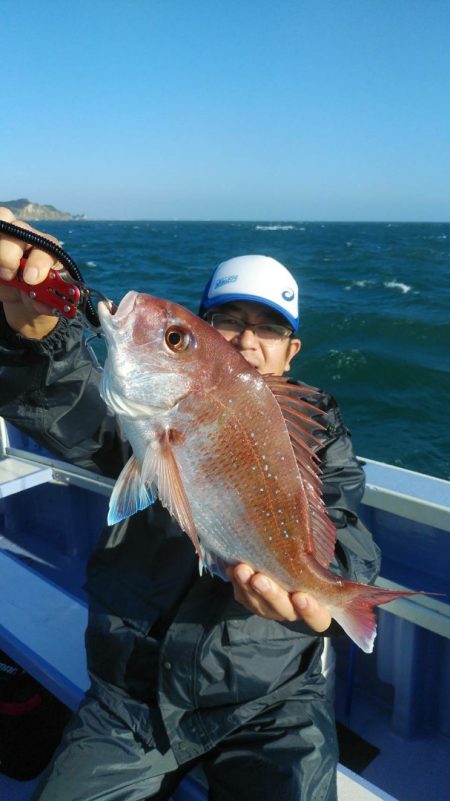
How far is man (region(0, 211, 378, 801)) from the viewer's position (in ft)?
6.36

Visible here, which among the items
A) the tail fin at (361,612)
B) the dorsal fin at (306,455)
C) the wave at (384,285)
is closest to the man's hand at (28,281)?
the dorsal fin at (306,455)

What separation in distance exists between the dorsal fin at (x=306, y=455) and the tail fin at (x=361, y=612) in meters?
0.14

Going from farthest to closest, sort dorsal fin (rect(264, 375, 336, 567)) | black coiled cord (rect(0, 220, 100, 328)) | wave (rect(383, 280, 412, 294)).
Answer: wave (rect(383, 280, 412, 294)), dorsal fin (rect(264, 375, 336, 567)), black coiled cord (rect(0, 220, 100, 328))

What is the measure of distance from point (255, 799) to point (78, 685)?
90cm

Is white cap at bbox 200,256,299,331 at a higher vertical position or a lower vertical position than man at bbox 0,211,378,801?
higher

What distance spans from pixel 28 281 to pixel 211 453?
2.27ft

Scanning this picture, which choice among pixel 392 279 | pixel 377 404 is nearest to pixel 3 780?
pixel 377 404

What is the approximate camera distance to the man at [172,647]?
6.36 ft

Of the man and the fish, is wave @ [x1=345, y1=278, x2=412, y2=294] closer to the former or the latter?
the man

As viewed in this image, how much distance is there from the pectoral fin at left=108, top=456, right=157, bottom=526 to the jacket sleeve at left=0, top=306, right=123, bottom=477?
481 mm

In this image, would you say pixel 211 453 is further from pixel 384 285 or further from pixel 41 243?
pixel 384 285

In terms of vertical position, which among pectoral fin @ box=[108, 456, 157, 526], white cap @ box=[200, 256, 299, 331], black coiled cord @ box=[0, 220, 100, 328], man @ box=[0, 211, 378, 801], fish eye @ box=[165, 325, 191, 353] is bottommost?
man @ box=[0, 211, 378, 801]

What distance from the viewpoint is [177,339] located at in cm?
175

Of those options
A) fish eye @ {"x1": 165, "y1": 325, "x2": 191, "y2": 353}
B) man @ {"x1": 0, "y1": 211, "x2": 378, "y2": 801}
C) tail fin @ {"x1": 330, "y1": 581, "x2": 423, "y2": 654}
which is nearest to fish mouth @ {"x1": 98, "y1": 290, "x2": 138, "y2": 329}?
fish eye @ {"x1": 165, "y1": 325, "x2": 191, "y2": 353}
